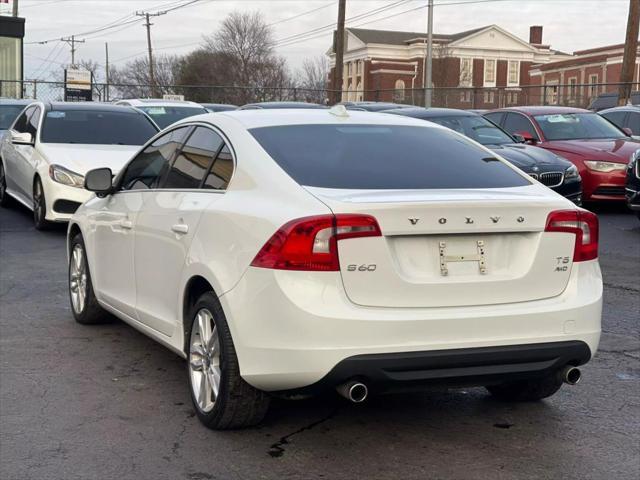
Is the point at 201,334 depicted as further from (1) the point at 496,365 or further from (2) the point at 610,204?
(2) the point at 610,204

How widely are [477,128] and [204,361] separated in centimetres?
1065

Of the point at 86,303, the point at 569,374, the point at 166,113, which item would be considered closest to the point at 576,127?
the point at 166,113

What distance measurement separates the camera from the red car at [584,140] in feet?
45.4

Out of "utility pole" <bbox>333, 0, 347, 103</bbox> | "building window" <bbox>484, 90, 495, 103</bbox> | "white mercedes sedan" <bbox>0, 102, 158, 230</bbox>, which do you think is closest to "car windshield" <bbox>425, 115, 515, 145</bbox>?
"white mercedes sedan" <bbox>0, 102, 158, 230</bbox>

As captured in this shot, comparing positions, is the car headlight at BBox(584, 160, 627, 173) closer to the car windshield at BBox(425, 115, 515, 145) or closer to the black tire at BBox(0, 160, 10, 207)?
the car windshield at BBox(425, 115, 515, 145)

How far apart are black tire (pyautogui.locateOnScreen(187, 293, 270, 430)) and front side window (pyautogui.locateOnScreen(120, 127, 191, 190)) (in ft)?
4.16

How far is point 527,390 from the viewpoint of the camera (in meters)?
5.11

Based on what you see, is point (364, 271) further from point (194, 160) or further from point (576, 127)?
point (576, 127)

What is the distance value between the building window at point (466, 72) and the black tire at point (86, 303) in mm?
76964

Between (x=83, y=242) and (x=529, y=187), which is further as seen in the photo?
(x=83, y=242)

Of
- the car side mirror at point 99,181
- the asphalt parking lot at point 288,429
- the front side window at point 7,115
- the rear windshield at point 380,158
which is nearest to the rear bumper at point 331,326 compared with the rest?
the asphalt parking lot at point 288,429

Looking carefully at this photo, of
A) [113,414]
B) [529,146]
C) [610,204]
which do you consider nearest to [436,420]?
[113,414]

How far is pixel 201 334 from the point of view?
15.5 feet

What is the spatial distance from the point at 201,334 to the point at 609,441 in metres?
2.01
